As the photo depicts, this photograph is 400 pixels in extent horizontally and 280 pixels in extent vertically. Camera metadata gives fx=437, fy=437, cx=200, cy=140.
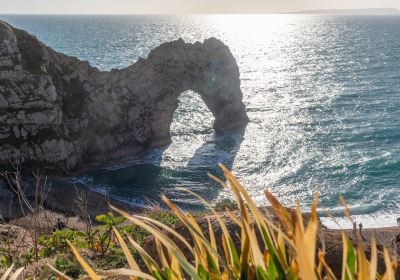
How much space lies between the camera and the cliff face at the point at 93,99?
3559cm

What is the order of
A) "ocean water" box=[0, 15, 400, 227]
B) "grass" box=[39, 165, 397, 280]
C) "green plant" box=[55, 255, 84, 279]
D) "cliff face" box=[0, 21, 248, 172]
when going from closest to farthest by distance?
1. "grass" box=[39, 165, 397, 280]
2. "green plant" box=[55, 255, 84, 279]
3. "ocean water" box=[0, 15, 400, 227]
4. "cliff face" box=[0, 21, 248, 172]

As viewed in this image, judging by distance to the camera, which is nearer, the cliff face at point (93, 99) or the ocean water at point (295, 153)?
the ocean water at point (295, 153)

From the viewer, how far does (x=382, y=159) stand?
129 ft

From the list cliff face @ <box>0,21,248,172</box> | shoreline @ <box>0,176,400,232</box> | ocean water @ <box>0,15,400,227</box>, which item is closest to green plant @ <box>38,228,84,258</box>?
shoreline @ <box>0,176,400,232</box>

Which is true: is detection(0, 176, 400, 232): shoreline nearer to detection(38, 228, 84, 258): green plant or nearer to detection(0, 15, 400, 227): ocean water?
detection(0, 15, 400, 227): ocean water

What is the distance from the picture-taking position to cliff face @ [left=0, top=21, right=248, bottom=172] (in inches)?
1401

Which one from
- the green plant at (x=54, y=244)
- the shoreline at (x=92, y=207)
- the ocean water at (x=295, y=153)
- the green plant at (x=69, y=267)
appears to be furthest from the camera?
the ocean water at (x=295, y=153)

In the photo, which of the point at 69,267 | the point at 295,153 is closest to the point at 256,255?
the point at 69,267

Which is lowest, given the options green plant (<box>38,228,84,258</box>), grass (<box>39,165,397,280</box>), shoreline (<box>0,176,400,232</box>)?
shoreline (<box>0,176,400,232</box>)

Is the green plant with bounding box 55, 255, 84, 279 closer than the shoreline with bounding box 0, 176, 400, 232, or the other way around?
the green plant with bounding box 55, 255, 84, 279

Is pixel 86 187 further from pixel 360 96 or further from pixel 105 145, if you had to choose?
pixel 360 96

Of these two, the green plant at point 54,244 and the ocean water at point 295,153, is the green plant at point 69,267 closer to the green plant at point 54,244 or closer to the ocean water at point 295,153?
the green plant at point 54,244

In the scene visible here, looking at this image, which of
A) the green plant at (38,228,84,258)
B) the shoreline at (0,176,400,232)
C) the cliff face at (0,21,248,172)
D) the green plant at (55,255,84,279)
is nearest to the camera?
the green plant at (55,255,84,279)

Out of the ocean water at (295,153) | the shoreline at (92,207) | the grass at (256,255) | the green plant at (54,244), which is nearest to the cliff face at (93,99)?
the ocean water at (295,153)
